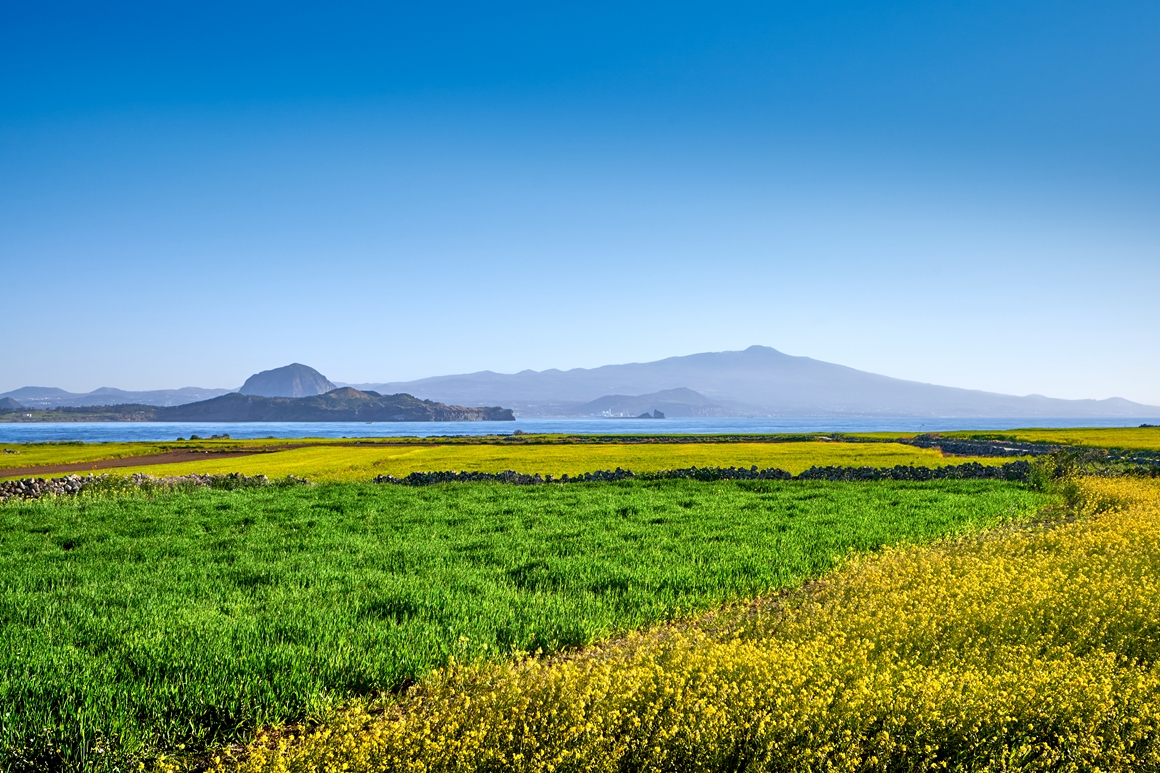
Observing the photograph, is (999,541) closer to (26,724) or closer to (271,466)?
(26,724)

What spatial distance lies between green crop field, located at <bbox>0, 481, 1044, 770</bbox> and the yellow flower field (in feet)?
2.13

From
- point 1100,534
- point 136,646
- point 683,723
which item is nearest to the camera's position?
point 683,723

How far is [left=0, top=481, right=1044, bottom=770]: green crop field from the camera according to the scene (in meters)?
5.47

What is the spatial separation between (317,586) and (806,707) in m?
7.21

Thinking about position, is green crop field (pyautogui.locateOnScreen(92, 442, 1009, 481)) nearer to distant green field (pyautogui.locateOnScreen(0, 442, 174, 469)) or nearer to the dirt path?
the dirt path

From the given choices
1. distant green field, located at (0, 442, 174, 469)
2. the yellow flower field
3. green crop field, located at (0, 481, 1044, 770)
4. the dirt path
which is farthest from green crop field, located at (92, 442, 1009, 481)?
the yellow flower field

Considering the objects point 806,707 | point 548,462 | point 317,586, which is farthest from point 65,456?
point 806,707

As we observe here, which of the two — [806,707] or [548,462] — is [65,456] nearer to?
[548,462]

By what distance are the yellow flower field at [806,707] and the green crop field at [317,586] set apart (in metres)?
0.65

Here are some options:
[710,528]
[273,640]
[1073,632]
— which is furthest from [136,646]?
[710,528]

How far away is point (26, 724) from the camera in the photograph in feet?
16.2

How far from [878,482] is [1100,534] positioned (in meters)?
15.9

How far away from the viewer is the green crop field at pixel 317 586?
547 cm

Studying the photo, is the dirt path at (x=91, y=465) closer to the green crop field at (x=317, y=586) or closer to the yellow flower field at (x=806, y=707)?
the green crop field at (x=317, y=586)
